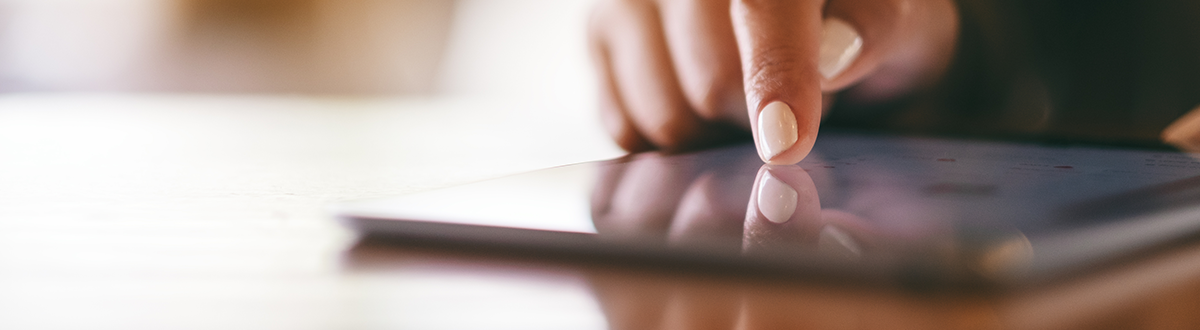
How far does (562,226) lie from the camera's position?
0.17m

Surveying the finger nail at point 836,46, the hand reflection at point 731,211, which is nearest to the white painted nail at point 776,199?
the hand reflection at point 731,211

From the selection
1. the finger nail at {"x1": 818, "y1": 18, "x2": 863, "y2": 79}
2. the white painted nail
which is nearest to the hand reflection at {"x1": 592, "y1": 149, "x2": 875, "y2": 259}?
the white painted nail

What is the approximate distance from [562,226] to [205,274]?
0.08 meters

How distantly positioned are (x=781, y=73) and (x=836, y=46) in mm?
126

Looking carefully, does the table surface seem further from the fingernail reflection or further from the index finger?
the index finger

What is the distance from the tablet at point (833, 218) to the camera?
0.42ft

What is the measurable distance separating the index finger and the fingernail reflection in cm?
17

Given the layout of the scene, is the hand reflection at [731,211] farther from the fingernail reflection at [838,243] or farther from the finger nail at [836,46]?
the finger nail at [836,46]

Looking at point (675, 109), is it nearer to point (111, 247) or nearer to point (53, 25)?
point (111, 247)

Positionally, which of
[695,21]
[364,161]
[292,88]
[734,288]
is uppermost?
[292,88]

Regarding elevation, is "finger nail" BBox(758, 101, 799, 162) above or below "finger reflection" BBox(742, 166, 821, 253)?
above

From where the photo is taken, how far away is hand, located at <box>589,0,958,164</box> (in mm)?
349

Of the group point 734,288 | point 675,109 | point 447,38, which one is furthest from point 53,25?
point 734,288

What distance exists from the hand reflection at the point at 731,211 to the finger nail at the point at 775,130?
0.03 ft
